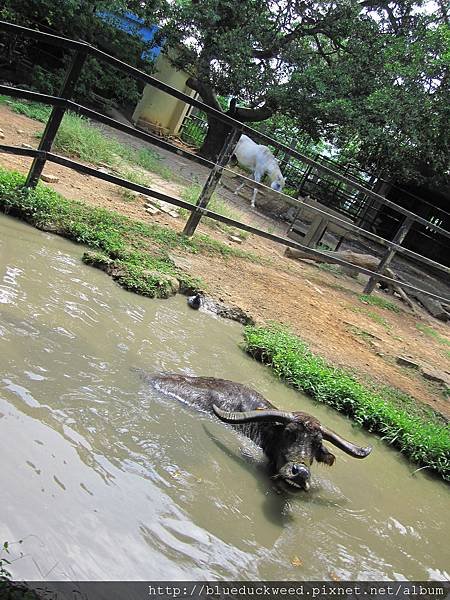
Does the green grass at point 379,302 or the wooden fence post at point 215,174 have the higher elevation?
the wooden fence post at point 215,174

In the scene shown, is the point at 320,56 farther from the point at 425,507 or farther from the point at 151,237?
the point at 425,507

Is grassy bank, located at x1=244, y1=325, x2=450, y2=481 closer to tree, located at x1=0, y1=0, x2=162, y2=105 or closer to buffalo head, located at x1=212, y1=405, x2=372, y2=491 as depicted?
buffalo head, located at x1=212, y1=405, x2=372, y2=491

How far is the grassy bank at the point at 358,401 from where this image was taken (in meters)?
4.53

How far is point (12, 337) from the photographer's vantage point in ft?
11.0

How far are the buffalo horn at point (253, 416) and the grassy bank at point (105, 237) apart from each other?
1.87m

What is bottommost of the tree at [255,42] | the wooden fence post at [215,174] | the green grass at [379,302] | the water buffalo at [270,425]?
the water buffalo at [270,425]

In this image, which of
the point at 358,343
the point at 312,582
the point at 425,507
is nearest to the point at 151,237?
the point at 358,343

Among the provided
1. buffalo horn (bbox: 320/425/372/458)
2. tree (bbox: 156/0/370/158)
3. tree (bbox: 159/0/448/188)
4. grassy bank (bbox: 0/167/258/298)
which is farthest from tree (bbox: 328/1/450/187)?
buffalo horn (bbox: 320/425/372/458)

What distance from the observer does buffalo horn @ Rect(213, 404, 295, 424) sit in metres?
3.35

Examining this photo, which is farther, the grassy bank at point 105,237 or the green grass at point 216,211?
the green grass at point 216,211

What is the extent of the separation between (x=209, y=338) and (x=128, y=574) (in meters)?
2.83

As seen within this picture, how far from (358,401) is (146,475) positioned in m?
2.57

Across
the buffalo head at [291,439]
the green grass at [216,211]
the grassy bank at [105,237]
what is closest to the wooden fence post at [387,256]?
the green grass at [216,211]

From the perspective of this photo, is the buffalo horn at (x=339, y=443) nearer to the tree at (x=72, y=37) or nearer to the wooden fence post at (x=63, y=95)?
the wooden fence post at (x=63, y=95)
